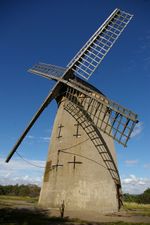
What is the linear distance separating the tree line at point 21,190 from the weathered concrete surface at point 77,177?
5549cm

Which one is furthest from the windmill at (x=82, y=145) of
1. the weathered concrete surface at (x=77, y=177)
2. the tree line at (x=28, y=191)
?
the tree line at (x=28, y=191)

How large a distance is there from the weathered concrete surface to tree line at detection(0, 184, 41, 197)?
55495mm

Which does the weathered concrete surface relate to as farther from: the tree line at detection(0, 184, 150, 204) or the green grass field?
the tree line at detection(0, 184, 150, 204)

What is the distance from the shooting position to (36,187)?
70.4 metres

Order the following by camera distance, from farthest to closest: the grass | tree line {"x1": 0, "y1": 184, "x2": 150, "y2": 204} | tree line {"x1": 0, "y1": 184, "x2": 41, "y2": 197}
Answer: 1. tree line {"x1": 0, "y1": 184, "x2": 41, "y2": 197}
2. tree line {"x1": 0, "y1": 184, "x2": 150, "y2": 204}
3. the grass

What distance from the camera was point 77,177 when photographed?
1312 centimetres

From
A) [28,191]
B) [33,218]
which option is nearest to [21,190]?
[28,191]

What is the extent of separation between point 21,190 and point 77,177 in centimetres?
6436

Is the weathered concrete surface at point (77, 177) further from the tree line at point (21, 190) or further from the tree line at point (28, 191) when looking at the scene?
Result: the tree line at point (21, 190)

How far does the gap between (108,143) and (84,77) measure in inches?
175

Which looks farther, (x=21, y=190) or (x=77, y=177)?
(x=21, y=190)

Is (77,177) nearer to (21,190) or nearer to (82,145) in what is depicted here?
(82,145)

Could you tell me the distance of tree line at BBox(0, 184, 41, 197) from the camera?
2646 inches

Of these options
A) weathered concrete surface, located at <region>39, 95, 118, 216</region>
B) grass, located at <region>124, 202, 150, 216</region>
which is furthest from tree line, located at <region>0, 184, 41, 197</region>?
weathered concrete surface, located at <region>39, 95, 118, 216</region>
